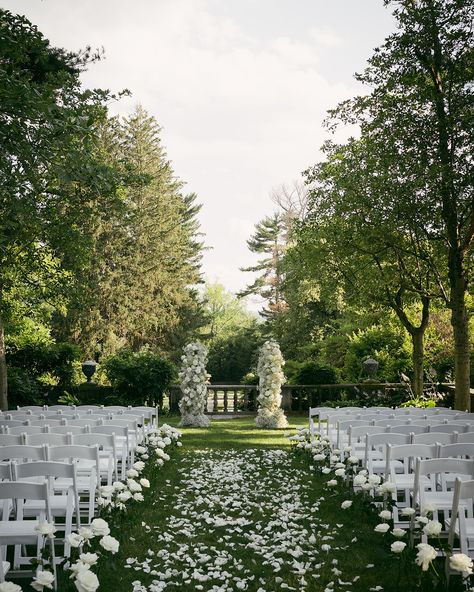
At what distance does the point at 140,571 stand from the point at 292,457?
6227 mm

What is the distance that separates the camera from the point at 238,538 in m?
6.13

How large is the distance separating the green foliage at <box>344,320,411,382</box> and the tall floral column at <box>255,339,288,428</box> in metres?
6.00

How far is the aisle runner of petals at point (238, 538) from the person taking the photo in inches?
196

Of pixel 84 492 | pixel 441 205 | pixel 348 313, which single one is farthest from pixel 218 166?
pixel 84 492

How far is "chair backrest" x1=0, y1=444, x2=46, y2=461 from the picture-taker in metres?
5.61

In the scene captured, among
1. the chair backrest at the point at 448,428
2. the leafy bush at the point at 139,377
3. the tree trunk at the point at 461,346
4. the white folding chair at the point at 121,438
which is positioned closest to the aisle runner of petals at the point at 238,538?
the white folding chair at the point at 121,438

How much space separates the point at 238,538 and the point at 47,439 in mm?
2377

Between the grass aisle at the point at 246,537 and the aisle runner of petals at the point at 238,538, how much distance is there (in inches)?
0.4

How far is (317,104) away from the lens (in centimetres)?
1819

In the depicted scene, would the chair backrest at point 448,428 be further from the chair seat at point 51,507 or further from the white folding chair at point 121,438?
the chair seat at point 51,507

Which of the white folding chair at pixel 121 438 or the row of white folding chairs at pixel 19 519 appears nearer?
the row of white folding chairs at pixel 19 519

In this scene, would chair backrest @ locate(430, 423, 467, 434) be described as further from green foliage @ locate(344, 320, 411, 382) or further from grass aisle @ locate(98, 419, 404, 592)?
green foliage @ locate(344, 320, 411, 382)

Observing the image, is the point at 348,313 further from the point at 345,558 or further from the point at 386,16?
the point at 345,558

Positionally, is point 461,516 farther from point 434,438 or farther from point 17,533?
point 17,533
